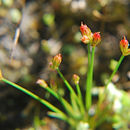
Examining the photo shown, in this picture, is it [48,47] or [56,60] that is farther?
[48,47]

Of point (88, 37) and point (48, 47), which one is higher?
point (48, 47)

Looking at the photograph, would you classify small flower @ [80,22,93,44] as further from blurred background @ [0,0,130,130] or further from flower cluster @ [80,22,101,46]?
blurred background @ [0,0,130,130]

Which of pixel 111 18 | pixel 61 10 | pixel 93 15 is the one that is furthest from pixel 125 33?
pixel 61 10

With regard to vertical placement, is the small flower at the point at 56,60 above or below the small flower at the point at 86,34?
below

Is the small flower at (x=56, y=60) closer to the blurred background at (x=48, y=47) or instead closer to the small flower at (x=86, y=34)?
the small flower at (x=86, y=34)

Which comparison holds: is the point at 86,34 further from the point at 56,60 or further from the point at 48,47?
the point at 48,47

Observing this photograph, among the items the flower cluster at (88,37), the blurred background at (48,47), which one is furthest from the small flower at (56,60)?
the blurred background at (48,47)

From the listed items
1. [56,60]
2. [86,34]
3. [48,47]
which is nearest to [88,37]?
[86,34]

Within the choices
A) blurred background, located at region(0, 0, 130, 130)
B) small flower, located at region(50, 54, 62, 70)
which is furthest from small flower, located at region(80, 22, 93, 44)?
blurred background, located at region(0, 0, 130, 130)

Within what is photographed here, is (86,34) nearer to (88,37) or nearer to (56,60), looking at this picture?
(88,37)

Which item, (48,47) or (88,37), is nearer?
(88,37)
